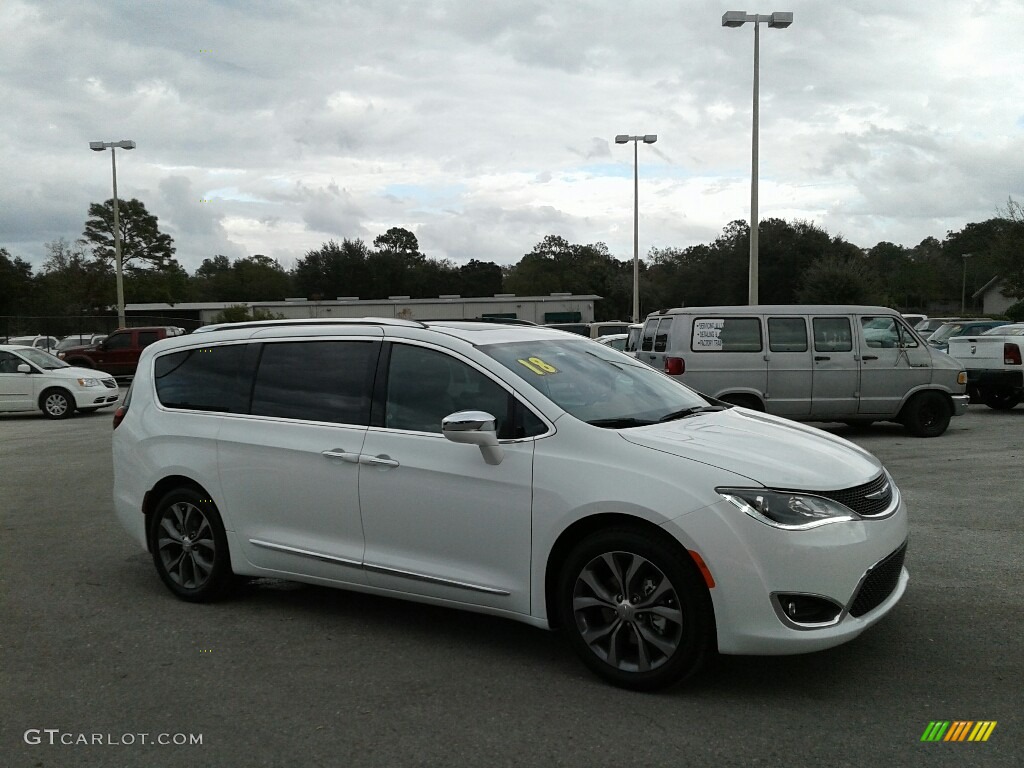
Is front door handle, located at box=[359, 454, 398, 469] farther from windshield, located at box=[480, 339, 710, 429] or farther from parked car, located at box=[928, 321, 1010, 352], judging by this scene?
parked car, located at box=[928, 321, 1010, 352]

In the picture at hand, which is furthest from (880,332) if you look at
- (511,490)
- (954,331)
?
(954,331)

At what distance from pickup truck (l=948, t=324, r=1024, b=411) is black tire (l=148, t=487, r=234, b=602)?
1433 cm

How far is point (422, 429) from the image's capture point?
4828mm

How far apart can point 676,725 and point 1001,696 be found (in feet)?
4.81

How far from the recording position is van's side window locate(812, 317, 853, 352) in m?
12.8

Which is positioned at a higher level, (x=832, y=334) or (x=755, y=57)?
(x=755, y=57)

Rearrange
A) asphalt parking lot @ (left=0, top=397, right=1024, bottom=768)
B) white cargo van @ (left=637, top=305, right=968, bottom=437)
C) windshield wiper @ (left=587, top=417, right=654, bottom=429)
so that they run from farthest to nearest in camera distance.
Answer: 1. white cargo van @ (left=637, top=305, right=968, bottom=437)
2. windshield wiper @ (left=587, top=417, right=654, bottom=429)
3. asphalt parking lot @ (left=0, top=397, right=1024, bottom=768)

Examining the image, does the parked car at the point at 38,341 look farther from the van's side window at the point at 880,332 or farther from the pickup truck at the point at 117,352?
the van's side window at the point at 880,332

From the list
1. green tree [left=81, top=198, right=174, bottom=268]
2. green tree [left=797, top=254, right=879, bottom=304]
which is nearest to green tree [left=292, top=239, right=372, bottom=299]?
green tree [left=81, top=198, right=174, bottom=268]

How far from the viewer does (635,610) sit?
13.5 ft

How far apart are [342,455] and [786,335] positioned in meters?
9.22

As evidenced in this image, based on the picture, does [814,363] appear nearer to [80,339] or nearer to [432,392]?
[432,392]

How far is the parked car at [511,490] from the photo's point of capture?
3951 millimetres

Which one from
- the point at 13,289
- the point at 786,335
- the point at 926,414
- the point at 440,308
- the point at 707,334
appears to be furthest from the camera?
the point at 440,308
